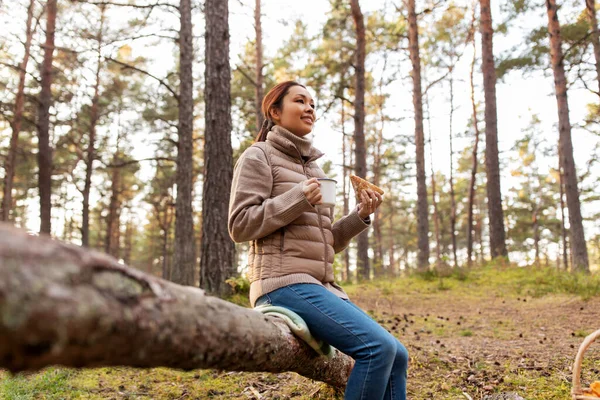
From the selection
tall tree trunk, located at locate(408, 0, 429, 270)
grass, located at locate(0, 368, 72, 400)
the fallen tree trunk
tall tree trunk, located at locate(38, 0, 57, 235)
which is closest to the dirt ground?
the fallen tree trunk

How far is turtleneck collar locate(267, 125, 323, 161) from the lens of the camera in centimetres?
289

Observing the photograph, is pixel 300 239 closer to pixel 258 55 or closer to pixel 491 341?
pixel 491 341

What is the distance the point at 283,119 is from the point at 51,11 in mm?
13451

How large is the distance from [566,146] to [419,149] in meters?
4.40

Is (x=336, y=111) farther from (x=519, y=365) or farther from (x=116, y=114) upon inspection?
(x=519, y=365)

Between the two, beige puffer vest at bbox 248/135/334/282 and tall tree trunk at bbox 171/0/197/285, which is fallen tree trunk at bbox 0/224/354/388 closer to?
beige puffer vest at bbox 248/135/334/282

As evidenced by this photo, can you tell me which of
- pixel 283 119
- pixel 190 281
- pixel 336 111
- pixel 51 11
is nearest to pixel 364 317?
pixel 283 119

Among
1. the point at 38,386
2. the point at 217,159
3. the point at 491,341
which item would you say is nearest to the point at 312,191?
the point at 38,386

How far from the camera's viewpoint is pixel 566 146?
38.2ft

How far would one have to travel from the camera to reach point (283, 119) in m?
3.01

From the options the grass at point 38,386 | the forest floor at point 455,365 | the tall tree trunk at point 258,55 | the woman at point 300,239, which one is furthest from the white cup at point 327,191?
the tall tree trunk at point 258,55

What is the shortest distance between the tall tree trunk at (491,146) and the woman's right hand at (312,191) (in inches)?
419

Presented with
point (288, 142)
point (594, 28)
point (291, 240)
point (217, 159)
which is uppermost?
point (594, 28)

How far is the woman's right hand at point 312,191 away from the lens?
250cm
